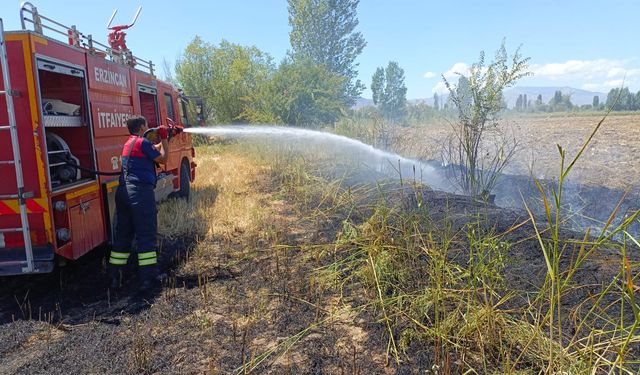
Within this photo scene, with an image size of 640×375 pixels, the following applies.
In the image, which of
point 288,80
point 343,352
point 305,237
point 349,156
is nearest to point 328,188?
point 305,237

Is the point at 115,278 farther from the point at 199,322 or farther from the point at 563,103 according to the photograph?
the point at 563,103

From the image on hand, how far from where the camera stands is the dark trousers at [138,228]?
4.07 m

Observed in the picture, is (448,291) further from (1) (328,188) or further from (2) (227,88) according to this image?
(2) (227,88)

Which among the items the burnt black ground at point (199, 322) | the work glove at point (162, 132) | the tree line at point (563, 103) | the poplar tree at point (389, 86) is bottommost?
the burnt black ground at point (199, 322)

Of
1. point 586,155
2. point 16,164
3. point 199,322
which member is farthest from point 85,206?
point 586,155

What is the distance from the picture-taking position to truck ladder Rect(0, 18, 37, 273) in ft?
11.0

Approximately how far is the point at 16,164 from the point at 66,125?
2.33 ft

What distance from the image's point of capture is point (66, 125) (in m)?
4.04

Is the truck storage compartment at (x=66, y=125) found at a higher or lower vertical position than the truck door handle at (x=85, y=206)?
higher

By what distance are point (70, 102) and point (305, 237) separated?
3054 mm

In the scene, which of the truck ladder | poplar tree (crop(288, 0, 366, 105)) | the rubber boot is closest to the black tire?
the rubber boot

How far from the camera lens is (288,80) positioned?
13883mm

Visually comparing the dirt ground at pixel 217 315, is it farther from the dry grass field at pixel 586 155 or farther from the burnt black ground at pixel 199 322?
the dry grass field at pixel 586 155

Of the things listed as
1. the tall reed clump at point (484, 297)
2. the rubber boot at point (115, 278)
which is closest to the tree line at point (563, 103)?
the tall reed clump at point (484, 297)
